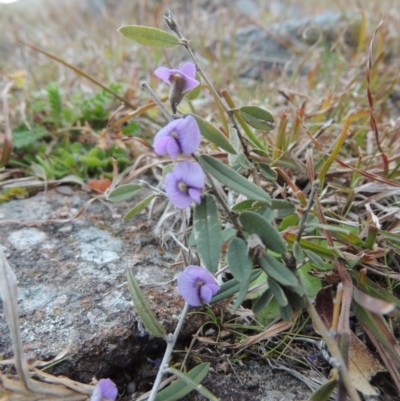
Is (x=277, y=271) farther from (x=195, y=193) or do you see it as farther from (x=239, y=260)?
(x=195, y=193)

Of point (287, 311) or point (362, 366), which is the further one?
point (362, 366)

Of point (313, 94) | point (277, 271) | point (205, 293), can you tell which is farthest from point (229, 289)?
point (313, 94)

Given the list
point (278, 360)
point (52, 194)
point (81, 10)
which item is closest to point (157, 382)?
point (278, 360)

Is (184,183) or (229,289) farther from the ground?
(184,183)

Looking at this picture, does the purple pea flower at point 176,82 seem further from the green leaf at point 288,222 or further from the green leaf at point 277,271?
the green leaf at point 288,222

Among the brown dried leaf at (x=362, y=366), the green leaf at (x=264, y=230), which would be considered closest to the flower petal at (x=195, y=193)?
the green leaf at (x=264, y=230)

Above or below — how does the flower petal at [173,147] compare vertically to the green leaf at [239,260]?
above
